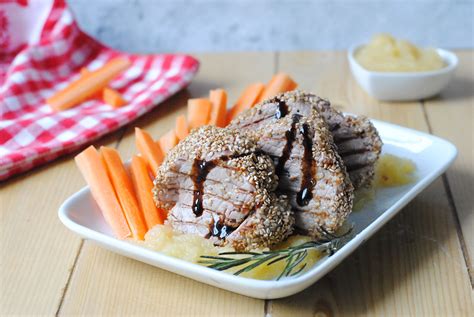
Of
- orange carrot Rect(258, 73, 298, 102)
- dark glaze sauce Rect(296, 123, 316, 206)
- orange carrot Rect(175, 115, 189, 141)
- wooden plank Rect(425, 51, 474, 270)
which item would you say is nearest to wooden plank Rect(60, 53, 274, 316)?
dark glaze sauce Rect(296, 123, 316, 206)

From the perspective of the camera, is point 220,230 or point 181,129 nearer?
point 220,230

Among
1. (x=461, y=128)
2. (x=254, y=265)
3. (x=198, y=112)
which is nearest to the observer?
(x=254, y=265)

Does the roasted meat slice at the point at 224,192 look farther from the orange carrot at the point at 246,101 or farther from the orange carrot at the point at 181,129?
the orange carrot at the point at 246,101

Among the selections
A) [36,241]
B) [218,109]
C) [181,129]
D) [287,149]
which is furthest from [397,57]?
[36,241]

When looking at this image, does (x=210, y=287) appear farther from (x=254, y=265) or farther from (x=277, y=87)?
(x=277, y=87)

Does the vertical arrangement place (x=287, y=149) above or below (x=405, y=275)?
above

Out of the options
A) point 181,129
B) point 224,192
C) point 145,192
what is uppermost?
point 224,192

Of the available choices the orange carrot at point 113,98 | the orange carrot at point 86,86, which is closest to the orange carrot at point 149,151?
the orange carrot at point 113,98
